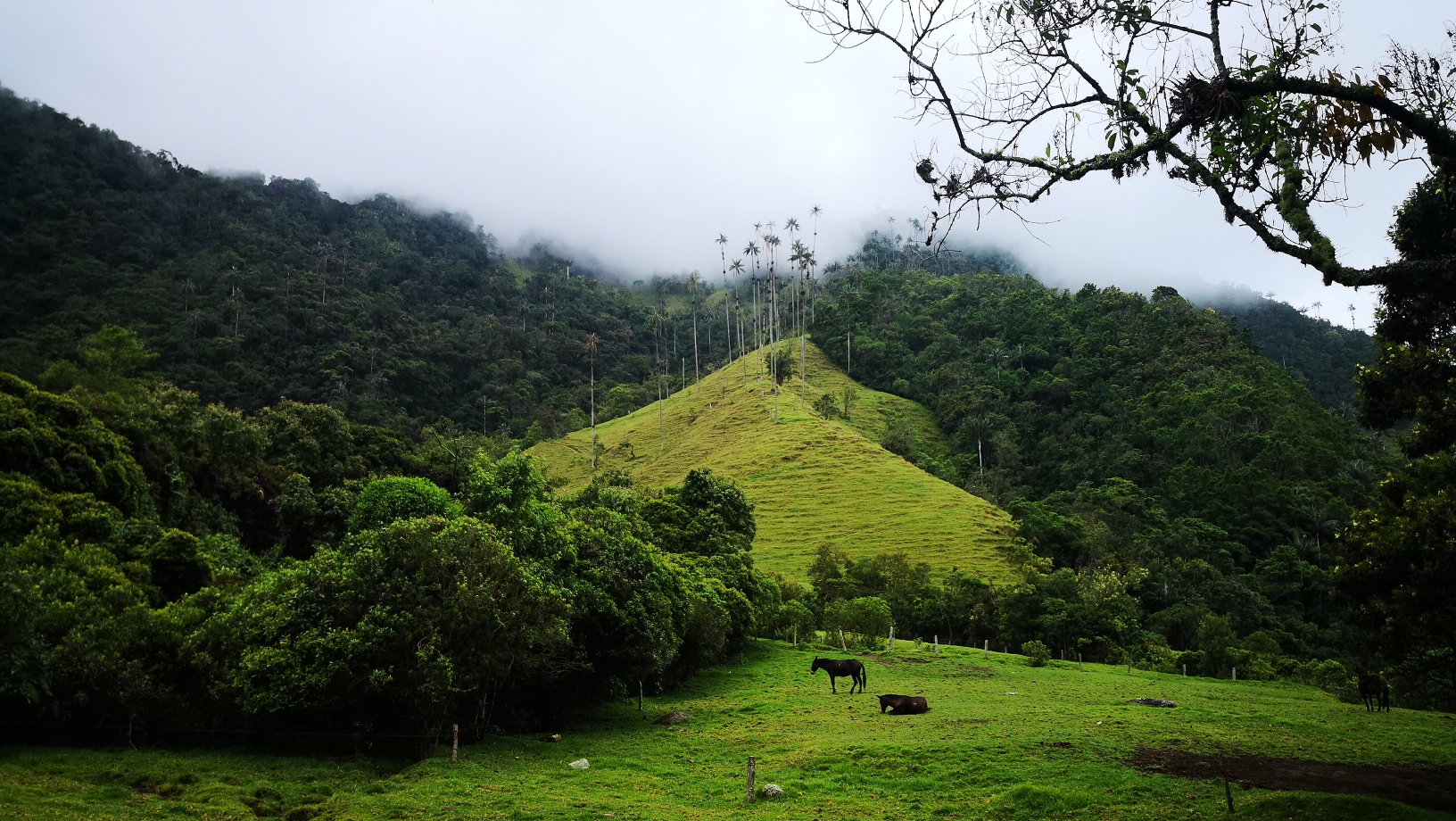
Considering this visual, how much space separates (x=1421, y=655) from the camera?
13938mm

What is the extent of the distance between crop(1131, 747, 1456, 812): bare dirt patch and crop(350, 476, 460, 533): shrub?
842 inches

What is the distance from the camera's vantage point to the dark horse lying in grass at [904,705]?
23562 millimetres

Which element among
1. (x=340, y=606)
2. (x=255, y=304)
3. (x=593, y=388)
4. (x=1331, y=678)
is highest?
(x=255, y=304)

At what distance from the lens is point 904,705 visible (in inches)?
931

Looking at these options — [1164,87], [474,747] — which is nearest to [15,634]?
[474,747]

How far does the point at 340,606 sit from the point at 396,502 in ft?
30.1

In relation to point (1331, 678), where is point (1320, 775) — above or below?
above

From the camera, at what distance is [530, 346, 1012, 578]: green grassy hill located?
219 ft

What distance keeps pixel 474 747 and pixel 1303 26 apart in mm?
20944

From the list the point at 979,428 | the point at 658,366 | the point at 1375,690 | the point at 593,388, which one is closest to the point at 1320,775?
the point at 1375,690

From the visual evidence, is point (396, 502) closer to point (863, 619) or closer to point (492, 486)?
point (492, 486)

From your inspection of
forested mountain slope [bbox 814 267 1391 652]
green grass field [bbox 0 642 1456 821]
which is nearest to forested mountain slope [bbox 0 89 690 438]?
forested mountain slope [bbox 814 267 1391 652]

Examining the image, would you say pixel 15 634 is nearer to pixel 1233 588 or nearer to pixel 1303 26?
pixel 1303 26

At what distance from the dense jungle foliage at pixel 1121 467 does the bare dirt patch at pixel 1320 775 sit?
217 cm
